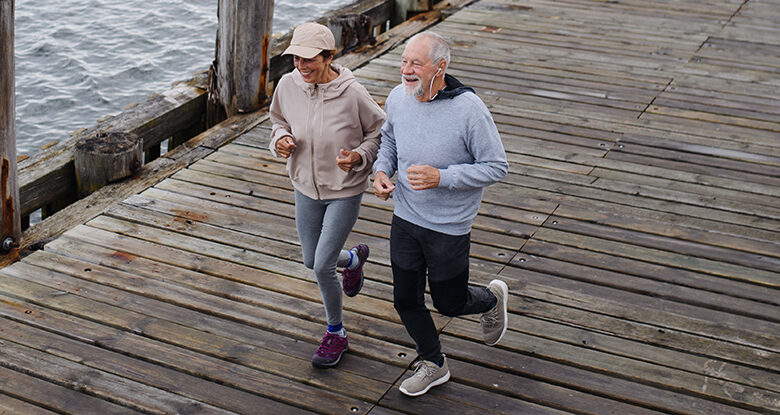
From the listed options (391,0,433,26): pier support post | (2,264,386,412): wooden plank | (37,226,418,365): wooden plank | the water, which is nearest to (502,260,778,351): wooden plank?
(37,226,418,365): wooden plank

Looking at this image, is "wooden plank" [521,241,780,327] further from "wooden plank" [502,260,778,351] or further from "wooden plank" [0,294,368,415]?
"wooden plank" [0,294,368,415]

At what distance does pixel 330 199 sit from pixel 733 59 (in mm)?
6205

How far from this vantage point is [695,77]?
816 cm

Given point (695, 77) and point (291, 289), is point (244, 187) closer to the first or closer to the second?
point (291, 289)

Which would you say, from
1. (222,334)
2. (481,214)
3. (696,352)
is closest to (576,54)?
(481,214)

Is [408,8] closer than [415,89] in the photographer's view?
No

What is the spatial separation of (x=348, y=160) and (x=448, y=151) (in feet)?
1.51

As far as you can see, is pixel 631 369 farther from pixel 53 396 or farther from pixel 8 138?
pixel 8 138

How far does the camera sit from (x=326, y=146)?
3.84 m

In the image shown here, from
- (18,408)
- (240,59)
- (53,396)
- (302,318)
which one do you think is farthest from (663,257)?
(240,59)

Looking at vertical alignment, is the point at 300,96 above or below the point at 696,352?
above

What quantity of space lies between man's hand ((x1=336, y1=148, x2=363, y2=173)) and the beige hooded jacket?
0.10 ft

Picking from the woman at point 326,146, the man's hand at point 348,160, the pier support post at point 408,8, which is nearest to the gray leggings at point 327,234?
the woman at point 326,146

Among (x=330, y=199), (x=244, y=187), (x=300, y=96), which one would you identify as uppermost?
(x=300, y=96)
